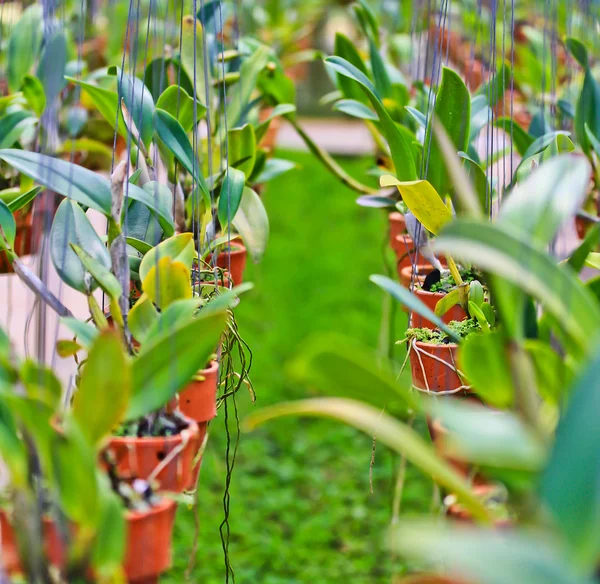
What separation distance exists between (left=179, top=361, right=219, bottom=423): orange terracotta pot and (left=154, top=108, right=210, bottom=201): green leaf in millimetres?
240

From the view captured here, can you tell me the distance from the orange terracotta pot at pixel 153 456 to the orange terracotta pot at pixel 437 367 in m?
0.28

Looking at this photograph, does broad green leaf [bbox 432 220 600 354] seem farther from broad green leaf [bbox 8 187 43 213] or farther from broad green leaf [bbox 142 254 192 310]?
broad green leaf [bbox 8 187 43 213]

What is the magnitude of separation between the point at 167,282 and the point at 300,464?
1476mm

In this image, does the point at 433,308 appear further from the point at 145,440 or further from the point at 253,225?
the point at 145,440

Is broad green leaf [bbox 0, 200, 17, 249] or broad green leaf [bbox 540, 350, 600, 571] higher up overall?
broad green leaf [bbox 0, 200, 17, 249]

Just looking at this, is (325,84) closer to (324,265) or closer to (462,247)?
(324,265)

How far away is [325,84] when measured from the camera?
4.60 meters

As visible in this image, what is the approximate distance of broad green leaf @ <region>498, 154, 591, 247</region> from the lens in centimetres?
51

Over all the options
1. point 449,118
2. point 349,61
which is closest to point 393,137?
point 449,118

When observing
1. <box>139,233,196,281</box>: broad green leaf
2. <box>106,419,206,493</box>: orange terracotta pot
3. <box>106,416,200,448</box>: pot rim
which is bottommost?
<box>106,419,206,493</box>: orange terracotta pot

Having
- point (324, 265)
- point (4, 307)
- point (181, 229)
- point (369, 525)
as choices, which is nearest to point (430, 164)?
point (181, 229)

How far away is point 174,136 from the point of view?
3.04ft

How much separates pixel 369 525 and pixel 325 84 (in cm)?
316

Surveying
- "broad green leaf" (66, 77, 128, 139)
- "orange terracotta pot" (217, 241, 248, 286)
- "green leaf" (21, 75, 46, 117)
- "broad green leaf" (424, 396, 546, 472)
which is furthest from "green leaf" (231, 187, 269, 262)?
"broad green leaf" (424, 396, 546, 472)
